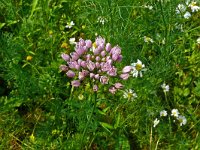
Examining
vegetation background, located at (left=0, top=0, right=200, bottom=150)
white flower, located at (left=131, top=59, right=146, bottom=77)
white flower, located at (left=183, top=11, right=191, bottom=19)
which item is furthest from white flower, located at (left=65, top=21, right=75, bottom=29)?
white flower, located at (left=183, top=11, right=191, bottom=19)

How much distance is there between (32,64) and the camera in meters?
2.72

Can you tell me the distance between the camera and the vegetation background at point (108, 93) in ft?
8.03

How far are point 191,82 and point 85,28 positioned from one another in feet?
2.59

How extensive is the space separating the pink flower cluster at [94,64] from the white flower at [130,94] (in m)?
0.62

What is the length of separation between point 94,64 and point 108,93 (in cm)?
84

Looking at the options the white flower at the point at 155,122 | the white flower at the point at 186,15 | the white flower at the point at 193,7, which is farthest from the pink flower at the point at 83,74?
the white flower at the point at 193,7

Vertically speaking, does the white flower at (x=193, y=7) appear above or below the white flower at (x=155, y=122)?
above

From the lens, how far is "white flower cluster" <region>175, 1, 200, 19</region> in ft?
8.89

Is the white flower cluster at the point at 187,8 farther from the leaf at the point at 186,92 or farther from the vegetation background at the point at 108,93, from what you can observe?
the leaf at the point at 186,92

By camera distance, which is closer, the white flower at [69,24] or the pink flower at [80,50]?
the pink flower at [80,50]

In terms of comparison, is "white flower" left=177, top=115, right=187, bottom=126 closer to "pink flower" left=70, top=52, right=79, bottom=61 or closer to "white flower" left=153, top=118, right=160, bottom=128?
"white flower" left=153, top=118, right=160, bottom=128

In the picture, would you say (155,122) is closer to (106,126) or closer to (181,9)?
(106,126)

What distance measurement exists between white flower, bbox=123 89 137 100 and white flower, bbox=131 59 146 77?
0.10 metres

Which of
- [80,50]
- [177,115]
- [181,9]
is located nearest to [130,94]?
[177,115]
